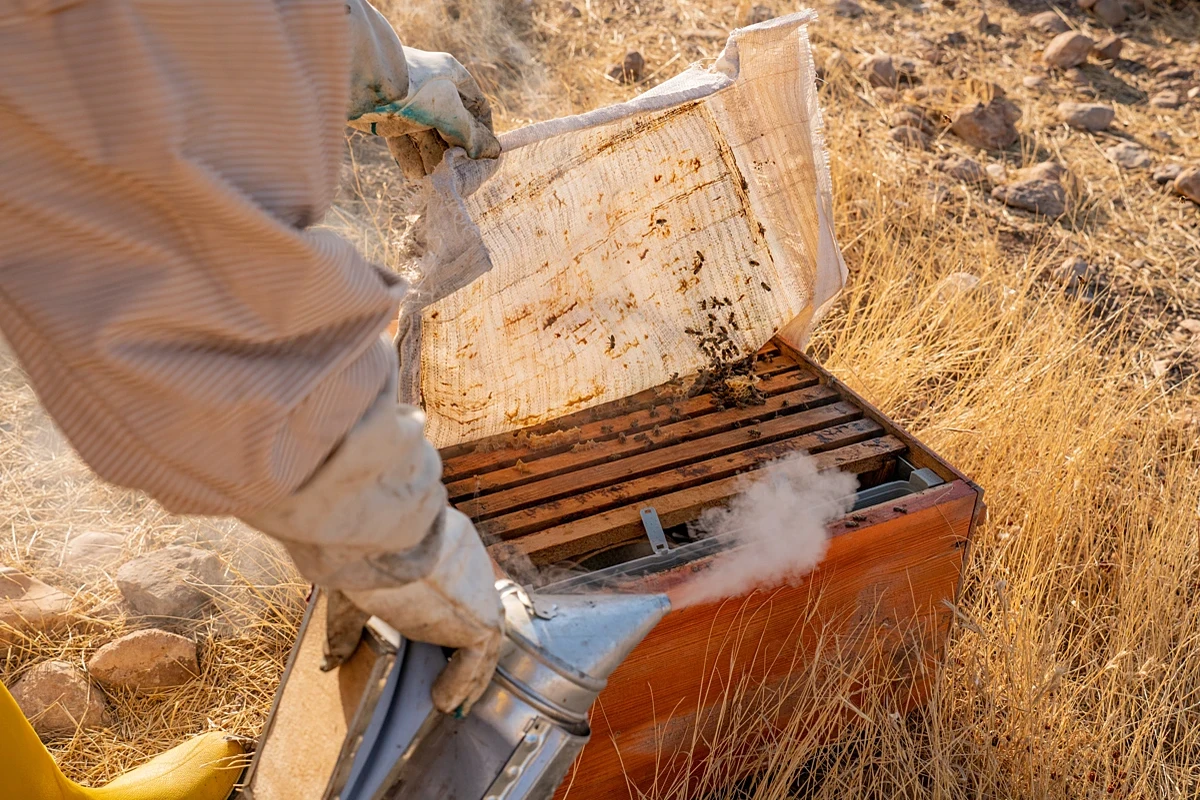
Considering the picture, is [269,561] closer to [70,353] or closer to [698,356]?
[698,356]

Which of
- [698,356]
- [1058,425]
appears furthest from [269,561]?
[1058,425]

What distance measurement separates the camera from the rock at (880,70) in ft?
15.1

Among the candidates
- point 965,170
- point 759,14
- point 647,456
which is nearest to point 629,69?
point 759,14

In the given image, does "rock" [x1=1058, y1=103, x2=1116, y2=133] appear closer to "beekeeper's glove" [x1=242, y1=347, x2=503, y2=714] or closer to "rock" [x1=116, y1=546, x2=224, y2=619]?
"rock" [x1=116, y1=546, x2=224, y2=619]

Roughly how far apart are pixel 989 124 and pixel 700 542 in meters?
3.18

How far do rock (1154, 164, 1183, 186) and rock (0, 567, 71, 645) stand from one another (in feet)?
13.8

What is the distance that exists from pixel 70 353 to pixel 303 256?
0.23 m

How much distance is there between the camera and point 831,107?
4281mm

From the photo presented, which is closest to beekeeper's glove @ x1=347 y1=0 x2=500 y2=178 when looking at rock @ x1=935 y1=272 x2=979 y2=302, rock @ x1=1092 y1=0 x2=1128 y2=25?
rock @ x1=935 y1=272 x2=979 y2=302

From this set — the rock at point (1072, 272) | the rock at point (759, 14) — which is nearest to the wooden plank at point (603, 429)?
the rock at point (1072, 272)

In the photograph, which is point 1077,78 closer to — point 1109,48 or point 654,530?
point 1109,48

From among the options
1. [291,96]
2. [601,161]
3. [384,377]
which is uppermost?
[291,96]

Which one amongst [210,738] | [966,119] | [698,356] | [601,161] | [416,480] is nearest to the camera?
[416,480]

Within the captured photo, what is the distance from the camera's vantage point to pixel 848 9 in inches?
207
